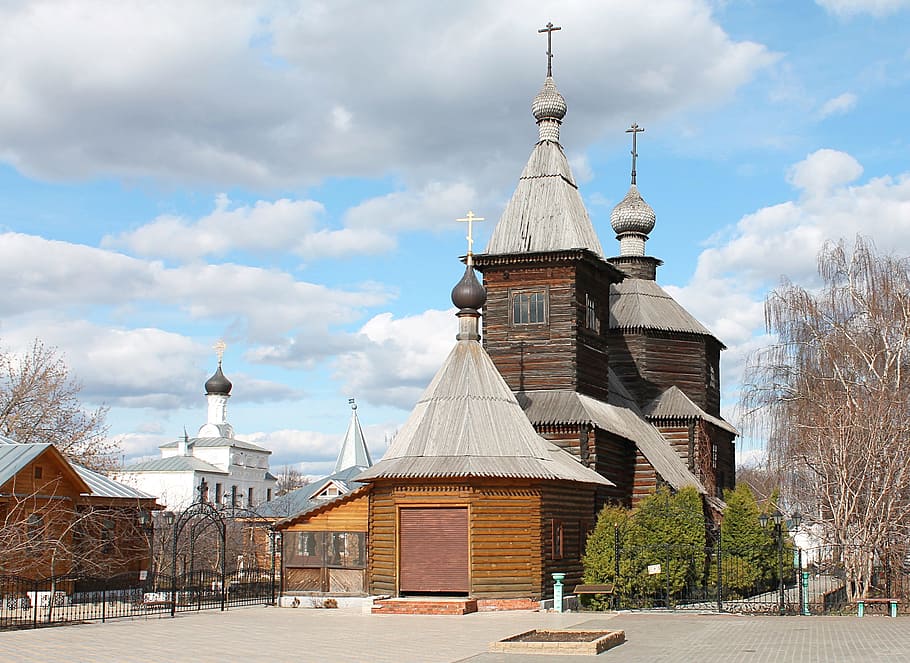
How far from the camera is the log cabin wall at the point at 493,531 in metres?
23.1

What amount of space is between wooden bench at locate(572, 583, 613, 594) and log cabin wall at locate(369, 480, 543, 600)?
89cm

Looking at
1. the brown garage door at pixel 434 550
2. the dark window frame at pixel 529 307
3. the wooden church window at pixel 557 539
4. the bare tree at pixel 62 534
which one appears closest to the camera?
the bare tree at pixel 62 534

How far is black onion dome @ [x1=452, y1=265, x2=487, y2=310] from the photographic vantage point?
26359mm

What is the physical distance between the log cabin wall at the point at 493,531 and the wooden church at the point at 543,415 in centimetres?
3

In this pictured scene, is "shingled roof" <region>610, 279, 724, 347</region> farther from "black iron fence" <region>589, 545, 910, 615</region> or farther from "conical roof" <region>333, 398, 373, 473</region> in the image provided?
"conical roof" <region>333, 398, 373, 473</region>

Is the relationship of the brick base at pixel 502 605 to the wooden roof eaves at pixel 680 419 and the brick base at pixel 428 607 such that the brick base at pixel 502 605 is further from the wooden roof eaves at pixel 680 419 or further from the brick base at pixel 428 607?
the wooden roof eaves at pixel 680 419

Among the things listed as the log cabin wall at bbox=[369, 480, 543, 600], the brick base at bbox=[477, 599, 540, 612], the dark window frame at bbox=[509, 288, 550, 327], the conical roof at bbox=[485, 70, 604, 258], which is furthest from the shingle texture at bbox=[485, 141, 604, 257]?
the brick base at bbox=[477, 599, 540, 612]

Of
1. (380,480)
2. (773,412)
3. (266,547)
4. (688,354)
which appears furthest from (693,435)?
(266,547)

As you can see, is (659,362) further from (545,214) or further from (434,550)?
(434,550)

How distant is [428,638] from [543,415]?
1217 cm

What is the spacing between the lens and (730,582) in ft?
88.9

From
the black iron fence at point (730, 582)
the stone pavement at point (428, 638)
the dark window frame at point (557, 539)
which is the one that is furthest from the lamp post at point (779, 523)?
the dark window frame at point (557, 539)

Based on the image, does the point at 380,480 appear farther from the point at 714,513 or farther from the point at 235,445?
the point at 235,445

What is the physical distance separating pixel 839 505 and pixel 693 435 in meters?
12.3
